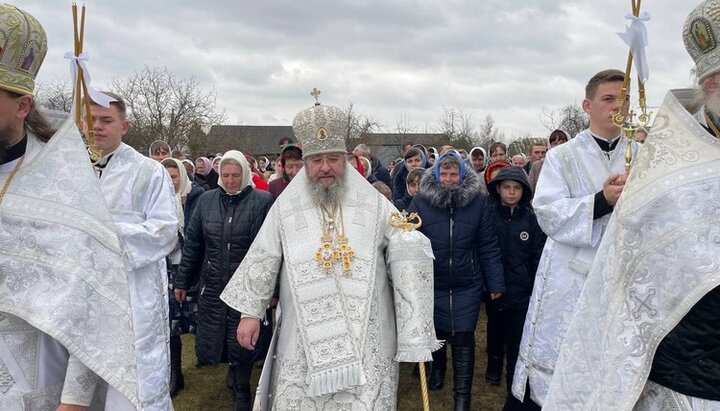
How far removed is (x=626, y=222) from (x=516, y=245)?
3.12 metres

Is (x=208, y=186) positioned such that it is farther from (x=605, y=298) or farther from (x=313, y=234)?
(x=605, y=298)

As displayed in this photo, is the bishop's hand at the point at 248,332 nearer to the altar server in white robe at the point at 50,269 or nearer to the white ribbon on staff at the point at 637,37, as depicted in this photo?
the altar server in white robe at the point at 50,269

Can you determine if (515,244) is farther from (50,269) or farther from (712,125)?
(50,269)

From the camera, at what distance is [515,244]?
5.06 meters

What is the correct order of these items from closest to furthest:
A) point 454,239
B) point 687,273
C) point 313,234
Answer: point 687,273
point 313,234
point 454,239

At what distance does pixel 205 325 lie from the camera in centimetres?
487

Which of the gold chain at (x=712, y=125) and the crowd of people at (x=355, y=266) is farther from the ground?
the gold chain at (x=712, y=125)

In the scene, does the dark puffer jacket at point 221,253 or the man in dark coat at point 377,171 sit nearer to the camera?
the dark puffer jacket at point 221,253

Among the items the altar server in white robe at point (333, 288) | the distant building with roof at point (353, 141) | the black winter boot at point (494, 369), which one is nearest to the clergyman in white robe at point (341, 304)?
the altar server in white robe at point (333, 288)

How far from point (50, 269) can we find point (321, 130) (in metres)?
1.83

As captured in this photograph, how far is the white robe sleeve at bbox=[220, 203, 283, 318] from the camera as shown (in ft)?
10.8

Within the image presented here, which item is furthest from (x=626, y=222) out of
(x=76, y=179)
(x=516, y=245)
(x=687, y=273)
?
(x=516, y=245)

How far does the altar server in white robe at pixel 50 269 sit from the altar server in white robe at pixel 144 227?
126cm

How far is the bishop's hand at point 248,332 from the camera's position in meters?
3.24
